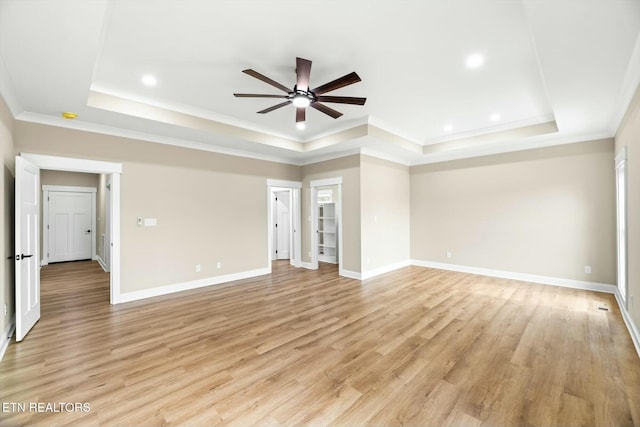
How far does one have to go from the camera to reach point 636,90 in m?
2.76

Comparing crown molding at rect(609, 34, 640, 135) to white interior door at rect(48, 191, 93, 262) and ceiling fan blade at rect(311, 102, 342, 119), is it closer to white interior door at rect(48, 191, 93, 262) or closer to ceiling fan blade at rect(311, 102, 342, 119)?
ceiling fan blade at rect(311, 102, 342, 119)

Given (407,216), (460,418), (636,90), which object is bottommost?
(460,418)

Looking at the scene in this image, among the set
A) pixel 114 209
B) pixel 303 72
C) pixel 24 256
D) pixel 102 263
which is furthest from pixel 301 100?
pixel 102 263

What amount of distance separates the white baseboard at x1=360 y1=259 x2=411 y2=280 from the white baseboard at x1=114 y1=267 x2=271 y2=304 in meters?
2.19

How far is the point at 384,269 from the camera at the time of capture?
20.2ft

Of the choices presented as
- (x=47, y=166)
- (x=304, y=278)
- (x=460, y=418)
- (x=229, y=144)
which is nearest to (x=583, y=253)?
(x=460, y=418)

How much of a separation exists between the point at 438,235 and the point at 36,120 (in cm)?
759

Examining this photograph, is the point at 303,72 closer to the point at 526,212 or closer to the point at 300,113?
the point at 300,113

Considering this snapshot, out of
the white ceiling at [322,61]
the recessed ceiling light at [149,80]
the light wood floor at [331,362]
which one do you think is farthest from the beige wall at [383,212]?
the recessed ceiling light at [149,80]

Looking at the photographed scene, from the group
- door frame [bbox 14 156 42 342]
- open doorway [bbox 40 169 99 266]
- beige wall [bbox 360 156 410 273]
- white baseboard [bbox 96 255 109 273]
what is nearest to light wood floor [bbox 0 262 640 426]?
door frame [bbox 14 156 42 342]

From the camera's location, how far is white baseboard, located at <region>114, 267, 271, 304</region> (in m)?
4.26

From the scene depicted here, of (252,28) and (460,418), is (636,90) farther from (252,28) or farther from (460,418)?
(252,28)

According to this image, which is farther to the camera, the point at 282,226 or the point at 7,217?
the point at 282,226

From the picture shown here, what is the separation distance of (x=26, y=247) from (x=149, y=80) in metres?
2.44
